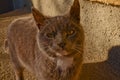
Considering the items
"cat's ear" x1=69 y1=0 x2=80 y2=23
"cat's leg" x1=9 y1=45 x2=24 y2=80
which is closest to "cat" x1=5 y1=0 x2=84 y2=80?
"cat's ear" x1=69 y1=0 x2=80 y2=23

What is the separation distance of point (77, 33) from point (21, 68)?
0.85 meters

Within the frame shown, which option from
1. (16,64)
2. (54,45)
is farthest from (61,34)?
(16,64)

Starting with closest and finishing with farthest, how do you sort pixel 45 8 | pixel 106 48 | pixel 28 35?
pixel 28 35 < pixel 106 48 < pixel 45 8

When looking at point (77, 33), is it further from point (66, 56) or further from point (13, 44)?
point (13, 44)

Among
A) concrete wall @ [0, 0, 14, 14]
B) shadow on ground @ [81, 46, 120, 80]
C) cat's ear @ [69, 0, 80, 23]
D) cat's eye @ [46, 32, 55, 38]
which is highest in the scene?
cat's ear @ [69, 0, 80, 23]

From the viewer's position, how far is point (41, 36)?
5.75 feet

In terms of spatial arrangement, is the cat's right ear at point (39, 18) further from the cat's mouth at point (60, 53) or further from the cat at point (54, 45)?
the cat's mouth at point (60, 53)

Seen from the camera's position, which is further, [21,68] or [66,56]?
[21,68]

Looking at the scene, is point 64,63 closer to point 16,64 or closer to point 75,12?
point 75,12

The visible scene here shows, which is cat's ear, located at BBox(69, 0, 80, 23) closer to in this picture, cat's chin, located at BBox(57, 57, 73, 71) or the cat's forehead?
the cat's forehead

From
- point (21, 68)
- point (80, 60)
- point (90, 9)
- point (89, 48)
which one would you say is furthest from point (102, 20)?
point (21, 68)

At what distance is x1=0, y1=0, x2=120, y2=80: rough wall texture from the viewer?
2.34 metres

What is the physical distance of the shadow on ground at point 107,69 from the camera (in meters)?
2.38

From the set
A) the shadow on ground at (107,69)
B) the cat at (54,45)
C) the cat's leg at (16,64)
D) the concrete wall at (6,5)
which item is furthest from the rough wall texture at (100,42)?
the concrete wall at (6,5)
